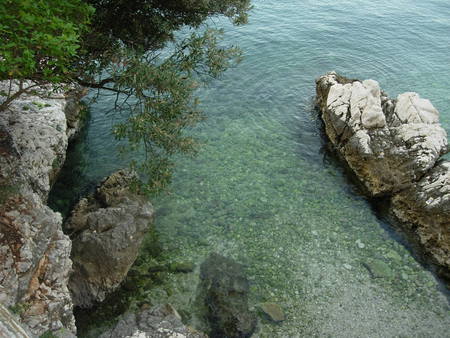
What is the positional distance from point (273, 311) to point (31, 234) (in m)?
11.0

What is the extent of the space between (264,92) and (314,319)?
22.4 metres

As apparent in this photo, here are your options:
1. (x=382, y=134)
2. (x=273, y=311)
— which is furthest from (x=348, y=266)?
(x=382, y=134)

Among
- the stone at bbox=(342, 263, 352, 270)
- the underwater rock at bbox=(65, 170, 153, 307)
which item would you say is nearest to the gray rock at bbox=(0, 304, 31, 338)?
the underwater rock at bbox=(65, 170, 153, 307)

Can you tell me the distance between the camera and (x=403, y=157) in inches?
949

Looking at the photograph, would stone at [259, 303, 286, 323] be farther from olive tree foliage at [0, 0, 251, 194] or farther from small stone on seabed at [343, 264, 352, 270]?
olive tree foliage at [0, 0, 251, 194]

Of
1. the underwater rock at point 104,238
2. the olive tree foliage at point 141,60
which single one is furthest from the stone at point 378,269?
the underwater rock at point 104,238

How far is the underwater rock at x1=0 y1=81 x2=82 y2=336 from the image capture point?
13094 millimetres

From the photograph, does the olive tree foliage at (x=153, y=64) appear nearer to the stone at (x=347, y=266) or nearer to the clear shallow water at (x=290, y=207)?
the clear shallow water at (x=290, y=207)

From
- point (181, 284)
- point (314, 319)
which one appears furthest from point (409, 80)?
point (181, 284)

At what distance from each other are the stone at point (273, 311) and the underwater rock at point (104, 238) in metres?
6.85

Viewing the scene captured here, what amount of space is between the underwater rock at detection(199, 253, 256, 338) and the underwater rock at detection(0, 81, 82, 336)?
605 centimetres

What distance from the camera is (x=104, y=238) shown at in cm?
1845

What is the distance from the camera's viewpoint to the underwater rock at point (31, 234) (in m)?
13.1

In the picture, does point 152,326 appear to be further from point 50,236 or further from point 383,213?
point 383,213
